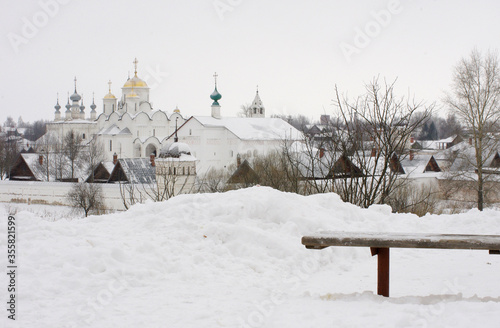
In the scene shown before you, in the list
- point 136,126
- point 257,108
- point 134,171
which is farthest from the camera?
point 257,108

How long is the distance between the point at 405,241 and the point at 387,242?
15 cm

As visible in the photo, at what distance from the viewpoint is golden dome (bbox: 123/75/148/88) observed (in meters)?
58.0

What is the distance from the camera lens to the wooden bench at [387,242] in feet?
14.5

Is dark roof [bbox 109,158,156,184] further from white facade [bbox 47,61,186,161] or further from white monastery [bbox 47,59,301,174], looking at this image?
white facade [bbox 47,61,186,161]

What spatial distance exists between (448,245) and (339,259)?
1.76m

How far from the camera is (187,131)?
2012 inches

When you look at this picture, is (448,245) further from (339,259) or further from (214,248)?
(214,248)

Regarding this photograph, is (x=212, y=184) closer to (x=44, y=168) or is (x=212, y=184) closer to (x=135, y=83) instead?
(x=44, y=168)

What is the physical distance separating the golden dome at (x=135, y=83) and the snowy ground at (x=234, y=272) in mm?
52414

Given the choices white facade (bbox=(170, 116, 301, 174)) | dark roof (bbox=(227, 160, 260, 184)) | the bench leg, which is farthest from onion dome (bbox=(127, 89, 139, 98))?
the bench leg

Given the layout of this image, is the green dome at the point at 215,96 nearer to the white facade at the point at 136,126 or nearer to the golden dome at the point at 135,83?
the white facade at the point at 136,126

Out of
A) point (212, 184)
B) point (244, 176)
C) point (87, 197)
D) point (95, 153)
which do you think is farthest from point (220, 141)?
point (212, 184)

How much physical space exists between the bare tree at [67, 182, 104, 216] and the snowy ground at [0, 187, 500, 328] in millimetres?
26388

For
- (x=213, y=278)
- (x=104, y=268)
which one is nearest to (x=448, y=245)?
(x=213, y=278)
